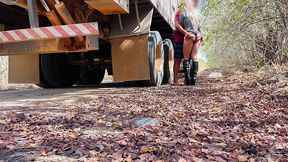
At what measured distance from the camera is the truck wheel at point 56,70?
8.20 meters

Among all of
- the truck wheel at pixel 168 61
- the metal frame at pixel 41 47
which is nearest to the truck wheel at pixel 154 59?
the truck wheel at pixel 168 61

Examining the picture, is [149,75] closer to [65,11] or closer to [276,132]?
[65,11]

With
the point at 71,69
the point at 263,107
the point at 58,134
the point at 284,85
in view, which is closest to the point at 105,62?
the point at 71,69

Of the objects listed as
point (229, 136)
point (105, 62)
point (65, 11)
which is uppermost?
point (65, 11)

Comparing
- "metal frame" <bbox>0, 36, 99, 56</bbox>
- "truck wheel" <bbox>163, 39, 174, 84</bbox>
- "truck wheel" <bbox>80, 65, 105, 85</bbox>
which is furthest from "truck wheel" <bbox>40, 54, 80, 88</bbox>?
"metal frame" <bbox>0, 36, 99, 56</bbox>

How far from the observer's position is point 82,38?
5.78 meters

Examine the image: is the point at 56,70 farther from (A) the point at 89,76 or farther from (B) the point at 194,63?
(B) the point at 194,63

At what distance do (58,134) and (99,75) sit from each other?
329 inches

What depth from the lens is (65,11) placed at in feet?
18.1

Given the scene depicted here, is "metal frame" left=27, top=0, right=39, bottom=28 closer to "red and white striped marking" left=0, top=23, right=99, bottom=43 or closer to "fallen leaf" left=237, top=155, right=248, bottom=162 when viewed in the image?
"red and white striped marking" left=0, top=23, right=99, bottom=43

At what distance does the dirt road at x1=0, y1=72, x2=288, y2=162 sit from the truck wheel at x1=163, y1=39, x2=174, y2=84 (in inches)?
173

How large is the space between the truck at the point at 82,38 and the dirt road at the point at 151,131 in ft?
3.65

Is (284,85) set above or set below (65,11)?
below

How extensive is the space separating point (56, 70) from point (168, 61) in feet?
8.01
